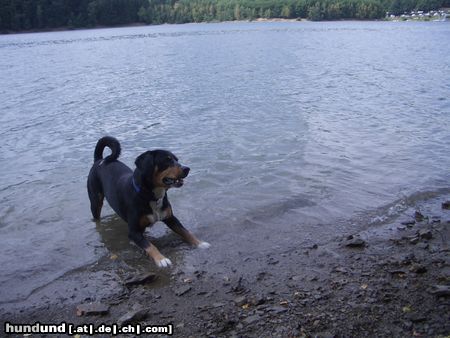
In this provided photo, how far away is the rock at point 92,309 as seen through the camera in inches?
191

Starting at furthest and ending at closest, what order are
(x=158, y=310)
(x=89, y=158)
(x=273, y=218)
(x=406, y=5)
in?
(x=406, y=5), (x=89, y=158), (x=273, y=218), (x=158, y=310)

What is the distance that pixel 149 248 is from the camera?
20.2 feet

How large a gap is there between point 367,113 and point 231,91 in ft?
25.4

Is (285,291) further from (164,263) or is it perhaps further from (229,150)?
(229,150)

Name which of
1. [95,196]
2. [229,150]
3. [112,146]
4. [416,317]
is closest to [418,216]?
[416,317]

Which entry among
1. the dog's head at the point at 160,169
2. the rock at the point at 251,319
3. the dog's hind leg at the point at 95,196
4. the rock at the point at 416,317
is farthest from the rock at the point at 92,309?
the rock at the point at 416,317

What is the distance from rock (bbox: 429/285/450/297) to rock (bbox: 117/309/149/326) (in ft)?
9.63

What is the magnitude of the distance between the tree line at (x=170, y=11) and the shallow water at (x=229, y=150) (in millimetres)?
113402

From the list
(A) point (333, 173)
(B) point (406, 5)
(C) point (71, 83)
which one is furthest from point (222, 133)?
(B) point (406, 5)

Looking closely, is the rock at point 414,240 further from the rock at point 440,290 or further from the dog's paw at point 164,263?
the dog's paw at point 164,263

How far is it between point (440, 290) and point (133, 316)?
3.11 m

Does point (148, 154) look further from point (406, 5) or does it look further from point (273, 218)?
point (406, 5)

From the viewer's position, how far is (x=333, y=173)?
30.8 feet

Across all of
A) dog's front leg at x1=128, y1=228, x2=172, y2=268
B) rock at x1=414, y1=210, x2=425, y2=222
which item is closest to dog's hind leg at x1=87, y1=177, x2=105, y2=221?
dog's front leg at x1=128, y1=228, x2=172, y2=268
